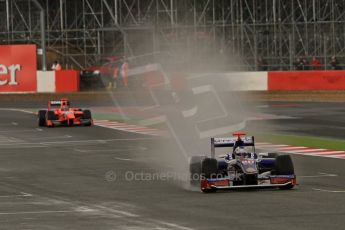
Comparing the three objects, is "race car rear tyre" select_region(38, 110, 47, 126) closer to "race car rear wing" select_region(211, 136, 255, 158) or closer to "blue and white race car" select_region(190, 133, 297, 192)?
"race car rear wing" select_region(211, 136, 255, 158)

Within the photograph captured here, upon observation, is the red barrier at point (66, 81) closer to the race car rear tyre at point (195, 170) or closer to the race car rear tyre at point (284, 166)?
the race car rear tyre at point (195, 170)

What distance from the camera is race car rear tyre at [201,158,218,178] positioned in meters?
17.3

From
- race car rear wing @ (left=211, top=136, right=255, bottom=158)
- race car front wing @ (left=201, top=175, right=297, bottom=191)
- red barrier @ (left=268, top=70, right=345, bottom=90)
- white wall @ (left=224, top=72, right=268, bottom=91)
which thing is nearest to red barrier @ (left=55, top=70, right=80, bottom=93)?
white wall @ (left=224, top=72, right=268, bottom=91)

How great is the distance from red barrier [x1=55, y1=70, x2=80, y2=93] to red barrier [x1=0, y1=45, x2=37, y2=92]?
1162 mm

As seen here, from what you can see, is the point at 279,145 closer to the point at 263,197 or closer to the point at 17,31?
the point at 263,197

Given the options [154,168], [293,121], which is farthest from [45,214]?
[293,121]

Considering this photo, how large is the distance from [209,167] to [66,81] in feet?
129

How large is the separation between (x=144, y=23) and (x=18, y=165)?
3733cm

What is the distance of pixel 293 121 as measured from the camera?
3828 cm

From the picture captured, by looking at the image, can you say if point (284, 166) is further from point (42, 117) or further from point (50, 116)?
point (42, 117)

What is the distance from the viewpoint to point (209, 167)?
683 inches

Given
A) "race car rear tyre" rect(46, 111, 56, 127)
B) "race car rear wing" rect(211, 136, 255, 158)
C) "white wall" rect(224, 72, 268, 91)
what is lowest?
"race car rear tyre" rect(46, 111, 56, 127)

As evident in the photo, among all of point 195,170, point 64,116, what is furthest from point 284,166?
point 64,116

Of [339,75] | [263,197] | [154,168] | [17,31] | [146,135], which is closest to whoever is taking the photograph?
[263,197]
